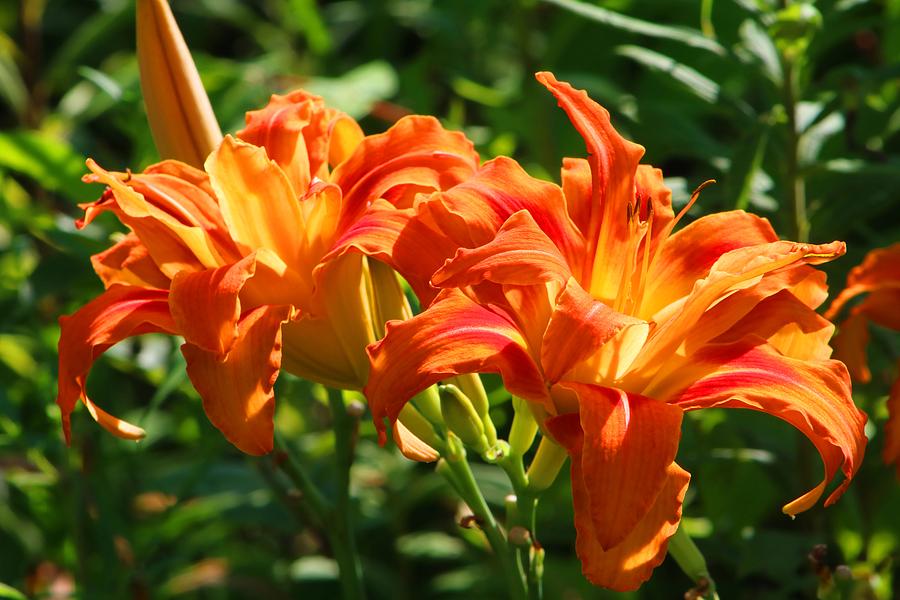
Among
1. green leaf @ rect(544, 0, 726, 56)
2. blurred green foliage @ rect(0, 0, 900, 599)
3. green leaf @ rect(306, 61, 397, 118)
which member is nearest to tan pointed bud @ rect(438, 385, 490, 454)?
blurred green foliage @ rect(0, 0, 900, 599)

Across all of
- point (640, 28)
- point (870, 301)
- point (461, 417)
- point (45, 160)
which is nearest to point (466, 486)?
point (461, 417)

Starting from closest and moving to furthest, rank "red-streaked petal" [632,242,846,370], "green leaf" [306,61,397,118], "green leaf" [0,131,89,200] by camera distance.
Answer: "red-streaked petal" [632,242,846,370]
"green leaf" [0,131,89,200]
"green leaf" [306,61,397,118]

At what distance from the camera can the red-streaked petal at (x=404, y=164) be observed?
0.97 meters

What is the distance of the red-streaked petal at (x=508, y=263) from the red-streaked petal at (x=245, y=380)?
13 centimetres

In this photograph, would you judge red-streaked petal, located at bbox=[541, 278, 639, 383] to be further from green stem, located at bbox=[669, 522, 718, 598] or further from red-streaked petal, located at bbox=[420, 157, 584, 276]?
green stem, located at bbox=[669, 522, 718, 598]

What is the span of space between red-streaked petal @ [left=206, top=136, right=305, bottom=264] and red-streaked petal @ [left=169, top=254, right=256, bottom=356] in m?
0.10

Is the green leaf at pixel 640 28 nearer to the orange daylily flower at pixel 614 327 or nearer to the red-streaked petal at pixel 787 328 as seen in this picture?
the orange daylily flower at pixel 614 327

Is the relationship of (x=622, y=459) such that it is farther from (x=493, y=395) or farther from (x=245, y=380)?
(x=493, y=395)

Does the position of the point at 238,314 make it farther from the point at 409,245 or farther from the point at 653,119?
the point at 653,119

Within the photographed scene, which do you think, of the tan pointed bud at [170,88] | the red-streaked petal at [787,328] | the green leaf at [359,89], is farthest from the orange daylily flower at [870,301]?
the green leaf at [359,89]

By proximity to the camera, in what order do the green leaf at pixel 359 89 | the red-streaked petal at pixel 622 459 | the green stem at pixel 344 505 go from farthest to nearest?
the green leaf at pixel 359 89, the green stem at pixel 344 505, the red-streaked petal at pixel 622 459

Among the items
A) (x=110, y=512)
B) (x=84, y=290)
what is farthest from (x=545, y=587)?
(x=84, y=290)

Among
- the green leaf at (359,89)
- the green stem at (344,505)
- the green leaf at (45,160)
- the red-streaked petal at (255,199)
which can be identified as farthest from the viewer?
the green leaf at (359,89)

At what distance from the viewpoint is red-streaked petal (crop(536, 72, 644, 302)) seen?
90cm
